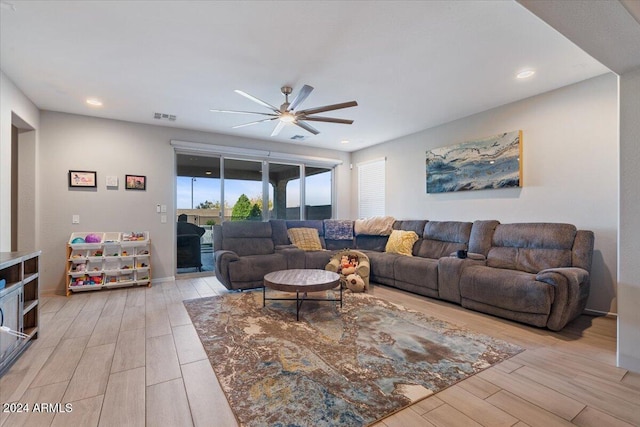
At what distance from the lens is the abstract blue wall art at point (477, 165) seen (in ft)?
12.9

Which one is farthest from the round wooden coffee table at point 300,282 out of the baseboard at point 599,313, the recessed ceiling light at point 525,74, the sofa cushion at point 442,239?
the recessed ceiling light at point 525,74

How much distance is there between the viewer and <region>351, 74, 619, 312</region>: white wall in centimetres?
318

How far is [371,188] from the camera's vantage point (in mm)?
6562

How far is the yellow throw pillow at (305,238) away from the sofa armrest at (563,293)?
3.37 meters

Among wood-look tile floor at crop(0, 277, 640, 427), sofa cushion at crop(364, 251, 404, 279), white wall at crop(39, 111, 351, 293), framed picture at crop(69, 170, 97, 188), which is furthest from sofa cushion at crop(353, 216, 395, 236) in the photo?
framed picture at crop(69, 170, 97, 188)

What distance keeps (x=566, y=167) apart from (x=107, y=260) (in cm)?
645

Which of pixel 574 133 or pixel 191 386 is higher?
pixel 574 133

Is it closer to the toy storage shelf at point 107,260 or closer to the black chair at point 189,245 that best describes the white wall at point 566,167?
the black chair at point 189,245

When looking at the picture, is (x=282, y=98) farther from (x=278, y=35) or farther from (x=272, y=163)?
(x=272, y=163)

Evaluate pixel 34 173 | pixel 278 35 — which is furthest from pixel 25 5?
pixel 34 173

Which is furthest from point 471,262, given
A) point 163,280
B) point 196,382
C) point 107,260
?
point 107,260

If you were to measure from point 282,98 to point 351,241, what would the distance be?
3.09 metres

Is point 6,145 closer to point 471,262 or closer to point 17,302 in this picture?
point 17,302

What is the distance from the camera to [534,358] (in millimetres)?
2289
